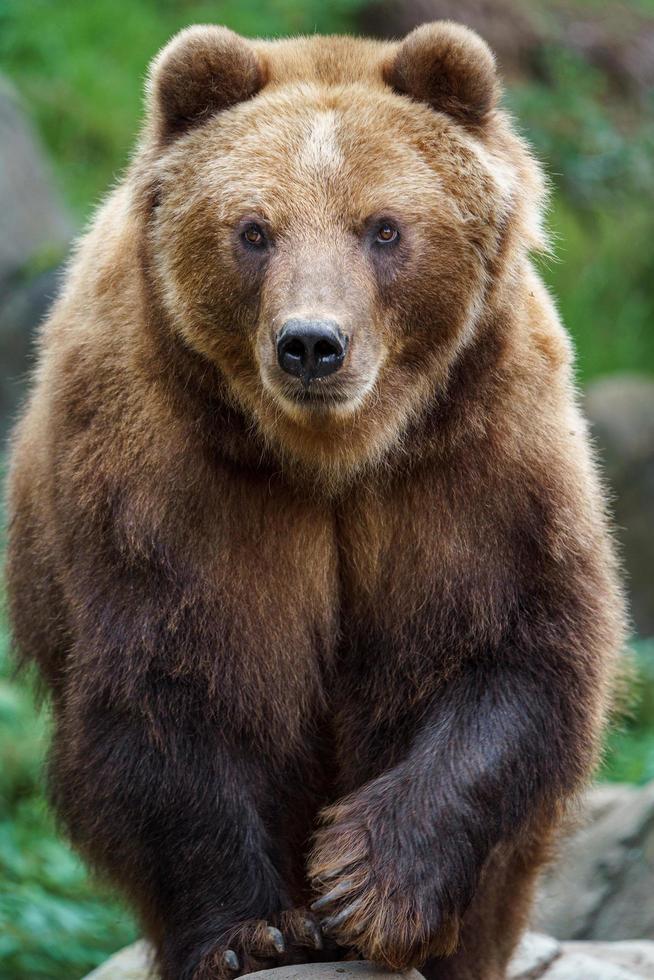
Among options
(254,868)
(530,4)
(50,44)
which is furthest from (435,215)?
(530,4)

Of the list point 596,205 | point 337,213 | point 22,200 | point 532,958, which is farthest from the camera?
point 596,205

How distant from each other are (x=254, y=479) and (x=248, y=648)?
50 centimetres

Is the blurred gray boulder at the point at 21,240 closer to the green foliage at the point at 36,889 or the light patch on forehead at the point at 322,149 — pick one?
the green foliage at the point at 36,889

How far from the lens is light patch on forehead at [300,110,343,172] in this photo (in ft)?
14.6

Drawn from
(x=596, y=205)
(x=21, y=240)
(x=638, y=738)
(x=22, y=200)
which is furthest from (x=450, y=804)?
(x=596, y=205)

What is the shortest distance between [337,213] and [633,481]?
24.2ft

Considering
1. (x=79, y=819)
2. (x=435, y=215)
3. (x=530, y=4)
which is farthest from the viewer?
(x=530, y=4)

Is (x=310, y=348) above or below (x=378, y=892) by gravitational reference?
above

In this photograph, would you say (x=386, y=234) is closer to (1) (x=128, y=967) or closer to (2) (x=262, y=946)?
(2) (x=262, y=946)

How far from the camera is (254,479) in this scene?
4.75m

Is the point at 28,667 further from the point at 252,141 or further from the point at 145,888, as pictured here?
the point at 252,141

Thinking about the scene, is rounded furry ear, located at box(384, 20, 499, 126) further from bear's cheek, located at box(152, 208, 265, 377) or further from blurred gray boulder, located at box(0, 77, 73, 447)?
blurred gray boulder, located at box(0, 77, 73, 447)

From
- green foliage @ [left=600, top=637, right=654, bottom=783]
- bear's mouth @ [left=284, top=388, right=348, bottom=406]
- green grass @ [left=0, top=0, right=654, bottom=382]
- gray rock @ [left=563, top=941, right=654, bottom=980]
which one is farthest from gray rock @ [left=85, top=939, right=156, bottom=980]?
green grass @ [left=0, top=0, right=654, bottom=382]

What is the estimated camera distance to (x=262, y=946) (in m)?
4.62
